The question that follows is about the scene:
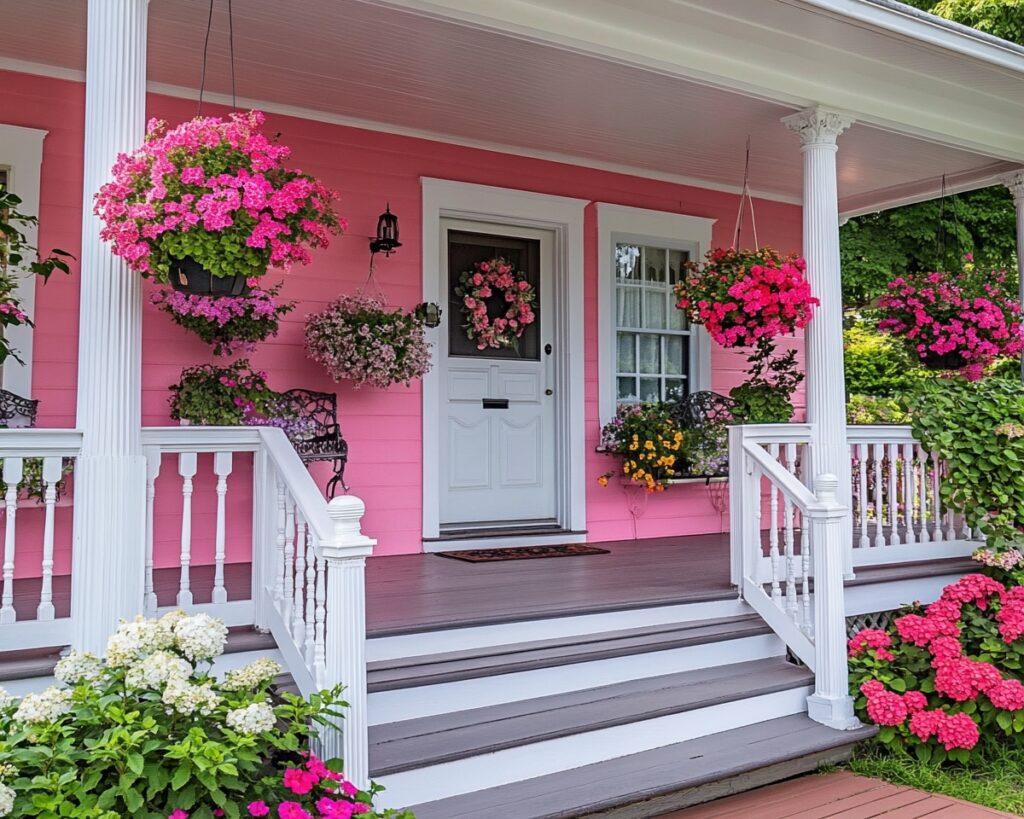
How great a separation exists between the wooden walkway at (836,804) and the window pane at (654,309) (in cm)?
344

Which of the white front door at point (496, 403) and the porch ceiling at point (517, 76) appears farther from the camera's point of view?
the white front door at point (496, 403)

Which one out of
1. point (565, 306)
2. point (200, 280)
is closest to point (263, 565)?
point (200, 280)

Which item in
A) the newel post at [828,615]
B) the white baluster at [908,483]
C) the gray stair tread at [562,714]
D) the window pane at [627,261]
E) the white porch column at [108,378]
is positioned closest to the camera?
the white porch column at [108,378]

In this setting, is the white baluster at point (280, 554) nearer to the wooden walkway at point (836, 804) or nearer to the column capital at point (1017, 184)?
the wooden walkway at point (836, 804)

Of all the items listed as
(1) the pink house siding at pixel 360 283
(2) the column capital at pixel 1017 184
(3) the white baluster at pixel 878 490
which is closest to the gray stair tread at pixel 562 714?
(3) the white baluster at pixel 878 490

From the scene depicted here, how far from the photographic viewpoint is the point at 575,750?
3123mm

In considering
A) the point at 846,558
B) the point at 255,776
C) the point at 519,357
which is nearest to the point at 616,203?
the point at 519,357

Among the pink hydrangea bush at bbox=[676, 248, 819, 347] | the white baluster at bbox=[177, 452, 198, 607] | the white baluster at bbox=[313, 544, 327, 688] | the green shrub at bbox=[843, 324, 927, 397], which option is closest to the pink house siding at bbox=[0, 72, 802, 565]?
the pink hydrangea bush at bbox=[676, 248, 819, 347]

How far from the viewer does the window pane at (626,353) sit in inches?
238

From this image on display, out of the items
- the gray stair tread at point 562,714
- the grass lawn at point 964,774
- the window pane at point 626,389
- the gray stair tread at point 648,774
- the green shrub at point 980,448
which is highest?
the window pane at point 626,389

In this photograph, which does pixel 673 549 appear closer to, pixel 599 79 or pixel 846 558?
pixel 846 558

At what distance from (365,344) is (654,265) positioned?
243cm

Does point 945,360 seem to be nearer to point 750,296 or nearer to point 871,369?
point 750,296

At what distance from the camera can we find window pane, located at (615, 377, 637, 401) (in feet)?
19.8
